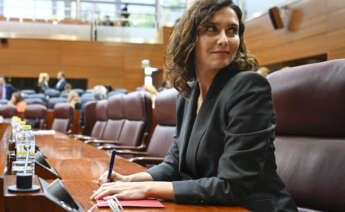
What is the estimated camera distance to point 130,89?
13.1 metres

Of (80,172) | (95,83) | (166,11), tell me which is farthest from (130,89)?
(80,172)

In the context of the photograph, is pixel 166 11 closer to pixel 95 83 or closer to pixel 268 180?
pixel 95 83

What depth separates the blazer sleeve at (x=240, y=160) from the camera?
3.43 feet

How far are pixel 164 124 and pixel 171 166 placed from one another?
4.70 feet

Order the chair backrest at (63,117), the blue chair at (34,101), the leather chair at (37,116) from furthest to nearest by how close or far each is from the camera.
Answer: the blue chair at (34,101)
the leather chair at (37,116)
the chair backrest at (63,117)

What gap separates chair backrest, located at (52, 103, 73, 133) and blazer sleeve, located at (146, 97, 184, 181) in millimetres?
5009

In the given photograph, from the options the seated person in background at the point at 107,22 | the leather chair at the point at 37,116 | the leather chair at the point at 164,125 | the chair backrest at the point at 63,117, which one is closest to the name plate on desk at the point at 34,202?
the leather chair at the point at 164,125

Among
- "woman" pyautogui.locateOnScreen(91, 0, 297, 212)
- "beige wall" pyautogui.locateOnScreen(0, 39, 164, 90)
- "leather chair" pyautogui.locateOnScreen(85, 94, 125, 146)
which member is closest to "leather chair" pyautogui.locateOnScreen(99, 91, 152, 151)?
"leather chair" pyautogui.locateOnScreen(85, 94, 125, 146)

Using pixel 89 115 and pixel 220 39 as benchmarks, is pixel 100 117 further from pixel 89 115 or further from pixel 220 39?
pixel 220 39

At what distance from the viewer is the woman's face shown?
1261 millimetres

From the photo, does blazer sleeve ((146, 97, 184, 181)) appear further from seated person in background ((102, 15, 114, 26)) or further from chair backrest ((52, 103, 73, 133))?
seated person in background ((102, 15, 114, 26))

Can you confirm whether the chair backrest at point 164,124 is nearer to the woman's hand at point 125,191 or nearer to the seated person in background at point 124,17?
the woman's hand at point 125,191

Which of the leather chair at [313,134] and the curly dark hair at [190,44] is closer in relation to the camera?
the leather chair at [313,134]

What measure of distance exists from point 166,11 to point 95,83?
312 centimetres
